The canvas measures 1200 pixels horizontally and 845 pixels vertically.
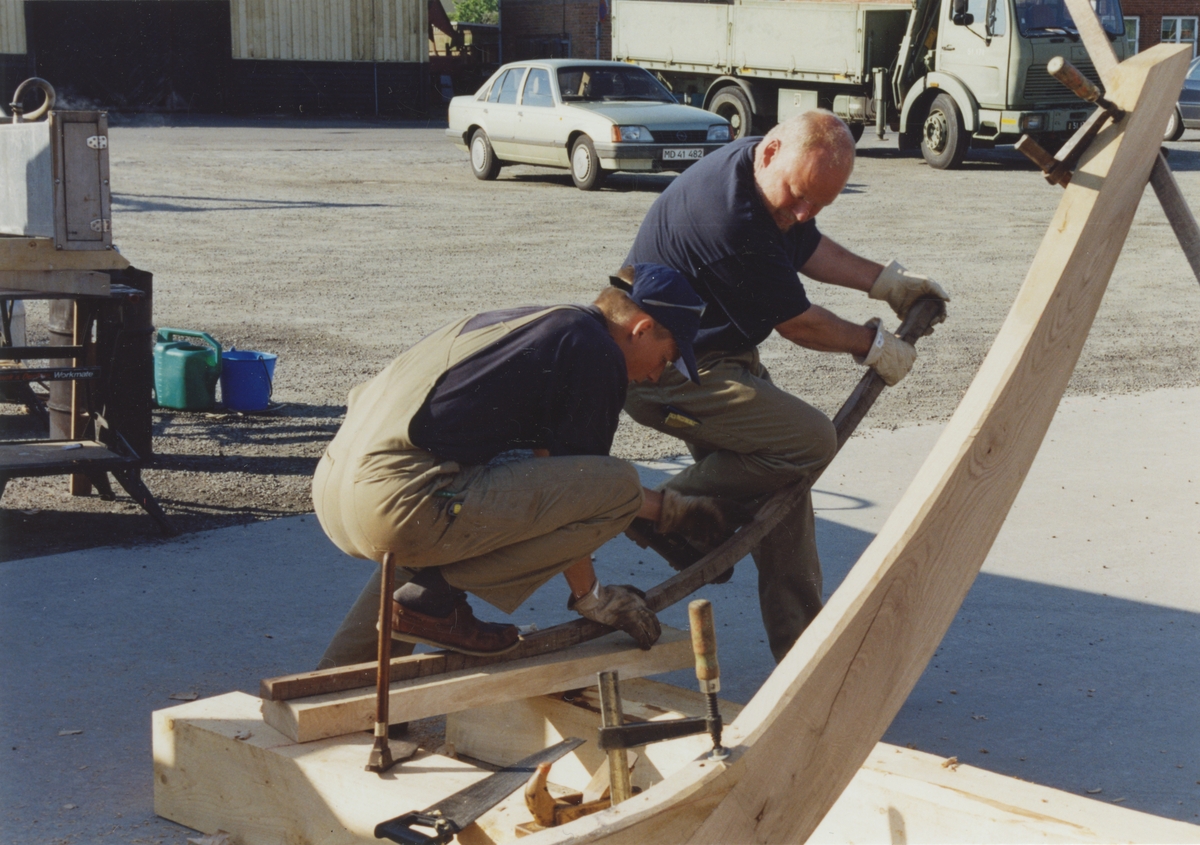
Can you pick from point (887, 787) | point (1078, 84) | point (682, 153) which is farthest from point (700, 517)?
point (682, 153)

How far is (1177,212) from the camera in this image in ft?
10.3

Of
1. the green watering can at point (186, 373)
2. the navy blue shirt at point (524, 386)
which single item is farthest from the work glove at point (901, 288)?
the green watering can at point (186, 373)

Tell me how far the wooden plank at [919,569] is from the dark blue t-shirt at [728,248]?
44.5 inches

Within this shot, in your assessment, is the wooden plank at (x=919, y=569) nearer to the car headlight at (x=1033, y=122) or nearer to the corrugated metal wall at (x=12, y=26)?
the car headlight at (x=1033, y=122)

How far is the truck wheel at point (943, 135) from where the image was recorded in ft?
71.5

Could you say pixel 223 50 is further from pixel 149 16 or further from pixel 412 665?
pixel 412 665

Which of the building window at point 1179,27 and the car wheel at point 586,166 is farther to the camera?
the building window at point 1179,27

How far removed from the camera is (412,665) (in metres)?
3.60

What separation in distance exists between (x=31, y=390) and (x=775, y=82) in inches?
746

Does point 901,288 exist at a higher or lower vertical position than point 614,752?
higher

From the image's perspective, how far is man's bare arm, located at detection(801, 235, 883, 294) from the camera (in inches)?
182

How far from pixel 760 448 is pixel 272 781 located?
1.85 metres

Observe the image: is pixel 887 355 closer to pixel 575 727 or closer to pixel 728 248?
pixel 728 248

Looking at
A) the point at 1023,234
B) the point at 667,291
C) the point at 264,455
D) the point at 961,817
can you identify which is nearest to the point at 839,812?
the point at 961,817
